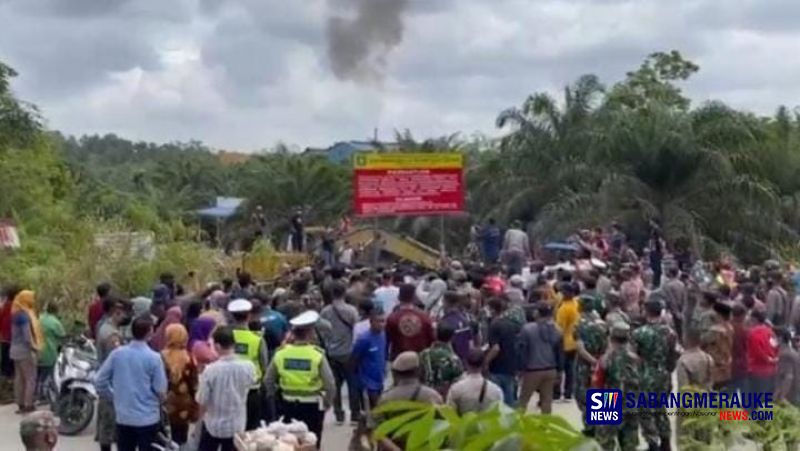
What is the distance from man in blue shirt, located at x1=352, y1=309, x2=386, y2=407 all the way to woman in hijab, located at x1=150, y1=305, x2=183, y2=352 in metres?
1.68

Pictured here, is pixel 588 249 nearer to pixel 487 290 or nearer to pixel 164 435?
A: pixel 487 290

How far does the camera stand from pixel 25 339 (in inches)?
570

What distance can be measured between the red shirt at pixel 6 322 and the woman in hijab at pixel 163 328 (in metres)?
3.17

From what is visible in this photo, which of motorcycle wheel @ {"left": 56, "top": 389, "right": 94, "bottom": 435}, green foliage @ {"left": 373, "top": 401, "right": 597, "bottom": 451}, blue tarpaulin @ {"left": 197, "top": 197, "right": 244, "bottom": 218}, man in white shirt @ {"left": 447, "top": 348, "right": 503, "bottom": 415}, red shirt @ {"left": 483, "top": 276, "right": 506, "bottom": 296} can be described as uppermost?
blue tarpaulin @ {"left": 197, "top": 197, "right": 244, "bottom": 218}

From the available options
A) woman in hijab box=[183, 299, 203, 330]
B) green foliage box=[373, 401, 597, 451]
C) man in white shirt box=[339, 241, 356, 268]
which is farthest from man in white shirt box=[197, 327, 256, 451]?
man in white shirt box=[339, 241, 356, 268]

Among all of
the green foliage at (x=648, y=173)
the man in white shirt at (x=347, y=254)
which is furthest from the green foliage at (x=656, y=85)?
the man in white shirt at (x=347, y=254)

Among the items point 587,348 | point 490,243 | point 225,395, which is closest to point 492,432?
point 225,395

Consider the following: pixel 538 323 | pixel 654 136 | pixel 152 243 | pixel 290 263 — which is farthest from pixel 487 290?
pixel 654 136

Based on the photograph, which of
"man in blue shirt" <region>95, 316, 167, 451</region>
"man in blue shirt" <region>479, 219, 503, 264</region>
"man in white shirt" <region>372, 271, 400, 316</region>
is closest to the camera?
"man in blue shirt" <region>95, 316, 167, 451</region>

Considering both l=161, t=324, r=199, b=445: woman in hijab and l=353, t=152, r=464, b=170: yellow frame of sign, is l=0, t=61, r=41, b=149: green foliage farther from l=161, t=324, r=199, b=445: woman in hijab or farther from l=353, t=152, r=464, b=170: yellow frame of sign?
l=161, t=324, r=199, b=445: woman in hijab

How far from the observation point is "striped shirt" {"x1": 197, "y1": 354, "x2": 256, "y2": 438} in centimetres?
1000

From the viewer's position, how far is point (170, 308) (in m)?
12.9

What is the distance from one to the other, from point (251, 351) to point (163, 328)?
Answer: 112 cm

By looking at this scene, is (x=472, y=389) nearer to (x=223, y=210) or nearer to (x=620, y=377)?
(x=620, y=377)
